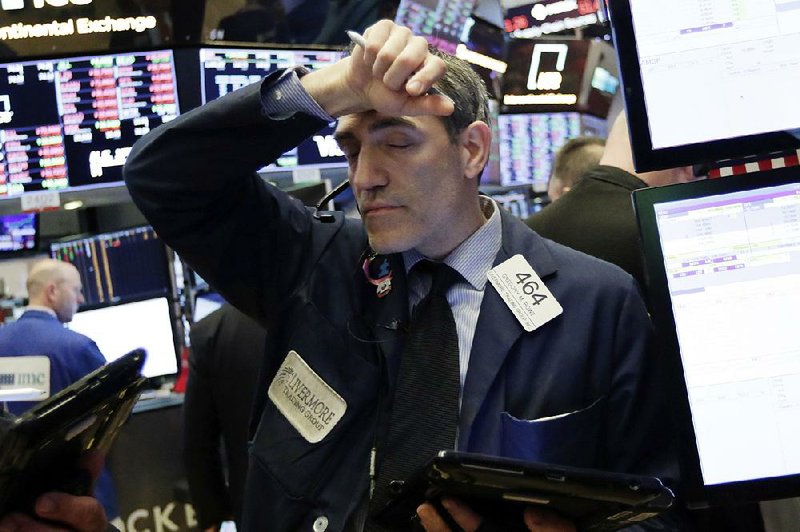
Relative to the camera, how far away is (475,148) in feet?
6.58

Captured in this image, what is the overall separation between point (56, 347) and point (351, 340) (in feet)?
11.1

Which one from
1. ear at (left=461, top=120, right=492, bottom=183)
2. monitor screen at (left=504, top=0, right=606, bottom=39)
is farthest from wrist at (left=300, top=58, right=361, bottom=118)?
monitor screen at (left=504, top=0, right=606, bottom=39)

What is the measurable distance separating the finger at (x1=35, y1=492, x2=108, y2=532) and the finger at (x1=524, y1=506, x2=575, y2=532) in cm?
65

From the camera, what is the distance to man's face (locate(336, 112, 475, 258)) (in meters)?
1.81

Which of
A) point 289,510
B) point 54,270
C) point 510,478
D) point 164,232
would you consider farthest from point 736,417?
point 54,270

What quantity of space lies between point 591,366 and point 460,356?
0.74 ft

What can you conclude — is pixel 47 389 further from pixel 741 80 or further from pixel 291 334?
pixel 741 80

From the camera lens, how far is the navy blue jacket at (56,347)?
4.80m

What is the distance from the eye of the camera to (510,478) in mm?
1308

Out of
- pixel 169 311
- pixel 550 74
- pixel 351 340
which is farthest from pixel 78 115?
pixel 550 74

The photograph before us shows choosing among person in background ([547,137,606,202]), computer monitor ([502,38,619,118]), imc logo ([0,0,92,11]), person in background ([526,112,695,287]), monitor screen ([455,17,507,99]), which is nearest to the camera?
person in background ([526,112,695,287])

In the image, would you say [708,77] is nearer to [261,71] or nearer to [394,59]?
[394,59]

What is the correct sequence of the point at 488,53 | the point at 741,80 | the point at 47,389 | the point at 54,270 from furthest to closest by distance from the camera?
the point at 488,53, the point at 54,270, the point at 741,80, the point at 47,389

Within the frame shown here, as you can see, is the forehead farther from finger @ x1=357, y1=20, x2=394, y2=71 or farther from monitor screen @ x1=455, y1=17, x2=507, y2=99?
monitor screen @ x1=455, y1=17, x2=507, y2=99
